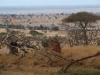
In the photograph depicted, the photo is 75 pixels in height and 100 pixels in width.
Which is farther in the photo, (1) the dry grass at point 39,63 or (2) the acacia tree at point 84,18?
(2) the acacia tree at point 84,18

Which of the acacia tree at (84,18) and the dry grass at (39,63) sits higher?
the acacia tree at (84,18)

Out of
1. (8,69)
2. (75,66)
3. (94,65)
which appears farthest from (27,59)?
(94,65)

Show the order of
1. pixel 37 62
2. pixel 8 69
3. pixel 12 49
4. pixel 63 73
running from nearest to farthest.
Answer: pixel 63 73 → pixel 8 69 → pixel 37 62 → pixel 12 49

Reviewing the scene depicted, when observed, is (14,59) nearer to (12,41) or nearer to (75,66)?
(12,41)

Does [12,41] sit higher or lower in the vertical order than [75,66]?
higher

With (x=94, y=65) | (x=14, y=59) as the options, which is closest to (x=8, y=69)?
(x=14, y=59)

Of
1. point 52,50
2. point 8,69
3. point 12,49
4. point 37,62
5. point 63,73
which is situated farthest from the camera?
point 12,49

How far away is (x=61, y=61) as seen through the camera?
40.3 ft

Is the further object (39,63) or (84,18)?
(84,18)

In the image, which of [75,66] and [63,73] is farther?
[75,66]

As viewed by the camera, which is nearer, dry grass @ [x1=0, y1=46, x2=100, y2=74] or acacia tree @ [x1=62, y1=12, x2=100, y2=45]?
dry grass @ [x1=0, y1=46, x2=100, y2=74]

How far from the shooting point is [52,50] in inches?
514

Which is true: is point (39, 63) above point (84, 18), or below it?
below

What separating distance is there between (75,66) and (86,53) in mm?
1255
